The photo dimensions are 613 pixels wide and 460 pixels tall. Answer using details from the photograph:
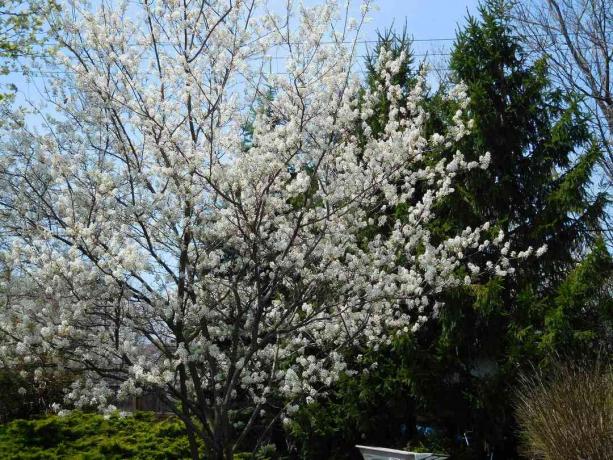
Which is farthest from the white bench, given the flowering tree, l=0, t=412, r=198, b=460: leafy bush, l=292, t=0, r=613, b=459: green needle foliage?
l=0, t=412, r=198, b=460: leafy bush

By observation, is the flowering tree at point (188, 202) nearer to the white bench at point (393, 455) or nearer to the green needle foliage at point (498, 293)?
the white bench at point (393, 455)

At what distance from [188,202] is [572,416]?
149 inches

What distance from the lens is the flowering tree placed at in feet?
15.3

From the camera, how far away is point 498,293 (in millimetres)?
7402

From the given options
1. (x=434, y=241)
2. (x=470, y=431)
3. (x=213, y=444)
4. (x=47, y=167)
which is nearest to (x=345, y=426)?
(x=470, y=431)

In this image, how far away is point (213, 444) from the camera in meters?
4.97

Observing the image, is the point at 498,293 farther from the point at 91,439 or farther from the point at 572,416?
the point at 91,439

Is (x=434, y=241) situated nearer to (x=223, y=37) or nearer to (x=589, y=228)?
(x=589, y=228)

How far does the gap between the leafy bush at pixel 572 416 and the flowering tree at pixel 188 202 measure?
65.1 inches

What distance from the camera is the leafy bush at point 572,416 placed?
574cm

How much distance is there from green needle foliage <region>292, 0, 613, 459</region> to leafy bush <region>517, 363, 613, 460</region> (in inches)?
26.6

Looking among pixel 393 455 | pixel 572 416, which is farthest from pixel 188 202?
pixel 572 416

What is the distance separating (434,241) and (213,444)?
409cm

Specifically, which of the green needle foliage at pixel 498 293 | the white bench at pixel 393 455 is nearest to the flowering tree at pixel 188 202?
the white bench at pixel 393 455
